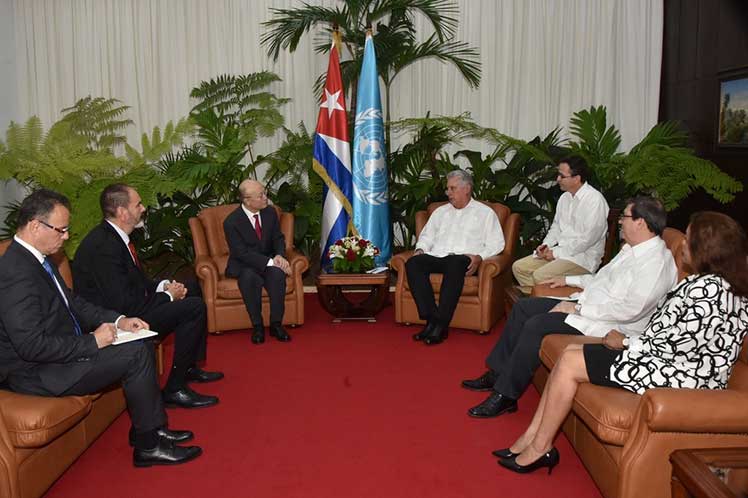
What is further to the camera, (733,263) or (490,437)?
(490,437)

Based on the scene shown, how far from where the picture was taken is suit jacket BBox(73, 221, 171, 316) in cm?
395

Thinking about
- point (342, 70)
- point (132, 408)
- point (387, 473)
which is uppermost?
point (342, 70)

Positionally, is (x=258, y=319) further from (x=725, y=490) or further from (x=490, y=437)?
(x=725, y=490)

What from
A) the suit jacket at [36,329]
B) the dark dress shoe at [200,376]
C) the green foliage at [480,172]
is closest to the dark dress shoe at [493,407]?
the dark dress shoe at [200,376]

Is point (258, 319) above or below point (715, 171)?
below

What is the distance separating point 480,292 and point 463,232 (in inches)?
24.1

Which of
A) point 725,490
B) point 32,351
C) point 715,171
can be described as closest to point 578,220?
point 715,171

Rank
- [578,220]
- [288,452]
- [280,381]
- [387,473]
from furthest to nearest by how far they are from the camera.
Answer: [578,220], [280,381], [288,452], [387,473]

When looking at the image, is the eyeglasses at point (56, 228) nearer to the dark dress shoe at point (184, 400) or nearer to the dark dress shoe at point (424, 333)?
the dark dress shoe at point (184, 400)

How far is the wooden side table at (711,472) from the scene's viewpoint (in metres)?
2.20

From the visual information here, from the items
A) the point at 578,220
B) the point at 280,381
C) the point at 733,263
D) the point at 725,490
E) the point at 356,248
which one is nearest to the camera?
the point at 725,490

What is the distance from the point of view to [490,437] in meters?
3.76

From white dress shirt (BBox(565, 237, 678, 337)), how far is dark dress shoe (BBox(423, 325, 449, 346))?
5.23ft

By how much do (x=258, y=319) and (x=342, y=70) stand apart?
3013 mm
